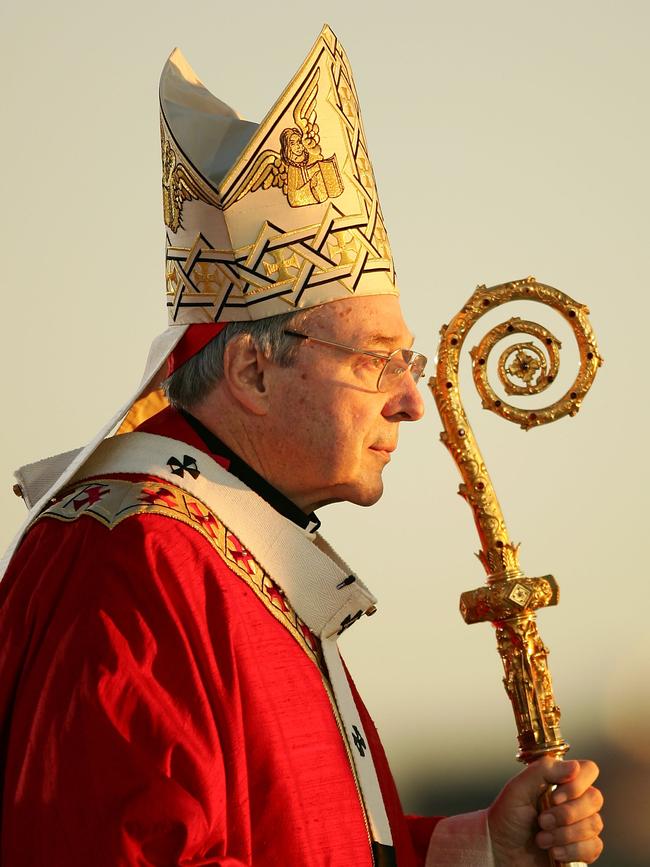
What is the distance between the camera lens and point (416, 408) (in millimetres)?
3836

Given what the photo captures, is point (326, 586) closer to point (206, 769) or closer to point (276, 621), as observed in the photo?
point (276, 621)

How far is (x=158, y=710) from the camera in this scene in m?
3.01

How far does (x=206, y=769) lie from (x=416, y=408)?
119cm

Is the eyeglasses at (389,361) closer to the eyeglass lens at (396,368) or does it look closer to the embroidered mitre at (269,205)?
the eyeglass lens at (396,368)

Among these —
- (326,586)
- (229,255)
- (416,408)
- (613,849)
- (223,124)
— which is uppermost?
(223,124)

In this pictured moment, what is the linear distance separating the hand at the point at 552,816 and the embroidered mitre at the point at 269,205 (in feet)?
4.25

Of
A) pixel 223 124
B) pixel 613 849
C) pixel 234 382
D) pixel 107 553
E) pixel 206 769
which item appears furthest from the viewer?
pixel 613 849

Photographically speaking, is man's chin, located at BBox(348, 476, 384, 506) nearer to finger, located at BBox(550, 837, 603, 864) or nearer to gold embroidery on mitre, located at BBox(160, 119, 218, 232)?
gold embroidery on mitre, located at BBox(160, 119, 218, 232)

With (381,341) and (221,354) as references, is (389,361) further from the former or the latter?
(221,354)

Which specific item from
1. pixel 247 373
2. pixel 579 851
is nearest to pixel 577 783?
pixel 579 851

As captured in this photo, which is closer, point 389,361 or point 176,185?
point 389,361

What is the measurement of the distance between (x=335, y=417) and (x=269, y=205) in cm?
61

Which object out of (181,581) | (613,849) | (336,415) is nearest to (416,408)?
(336,415)

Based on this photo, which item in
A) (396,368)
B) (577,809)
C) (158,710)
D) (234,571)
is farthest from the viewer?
(396,368)
